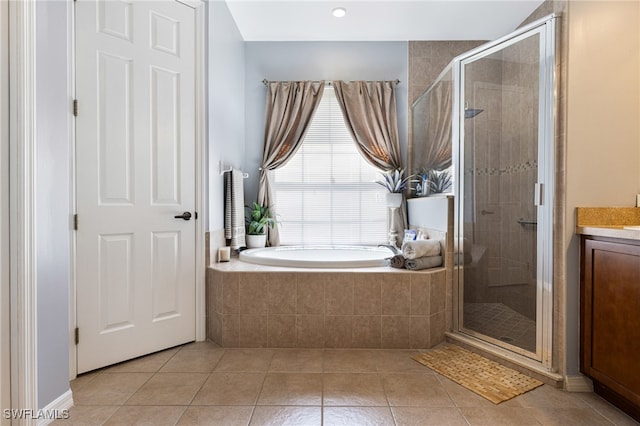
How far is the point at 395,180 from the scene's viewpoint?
3.50 metres

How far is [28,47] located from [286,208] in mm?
2455

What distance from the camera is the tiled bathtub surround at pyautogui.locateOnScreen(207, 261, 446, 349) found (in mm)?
2344

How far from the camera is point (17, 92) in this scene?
1434 mm

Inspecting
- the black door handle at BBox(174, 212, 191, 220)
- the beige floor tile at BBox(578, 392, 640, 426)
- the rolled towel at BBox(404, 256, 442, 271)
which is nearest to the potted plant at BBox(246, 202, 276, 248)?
the black door handle at BBox(174, 212, 191, 220)

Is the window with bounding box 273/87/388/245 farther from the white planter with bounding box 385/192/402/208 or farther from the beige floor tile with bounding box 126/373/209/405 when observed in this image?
the beige floor tile with bounding box 126/373/209/405

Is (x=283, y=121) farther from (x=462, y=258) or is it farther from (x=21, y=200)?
(x=21, y=200)

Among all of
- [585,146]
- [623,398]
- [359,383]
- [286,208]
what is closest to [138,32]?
[286,208]

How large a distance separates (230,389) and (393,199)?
7.35ft

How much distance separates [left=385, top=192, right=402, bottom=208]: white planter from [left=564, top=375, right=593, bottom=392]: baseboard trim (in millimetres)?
1945

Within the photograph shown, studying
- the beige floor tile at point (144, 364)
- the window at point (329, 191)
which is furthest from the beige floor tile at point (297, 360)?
the window at point (329, 191)

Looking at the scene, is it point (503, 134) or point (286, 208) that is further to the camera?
point (286, 208)

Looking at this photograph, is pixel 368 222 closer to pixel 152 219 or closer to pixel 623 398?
pixel 152 219

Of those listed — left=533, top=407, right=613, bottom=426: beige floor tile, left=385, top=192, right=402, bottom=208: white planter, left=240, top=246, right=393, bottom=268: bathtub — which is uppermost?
left=385, top=192, right=402, bottom=208: white planter

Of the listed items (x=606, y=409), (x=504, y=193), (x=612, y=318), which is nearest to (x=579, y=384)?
(x=606, y=409)
